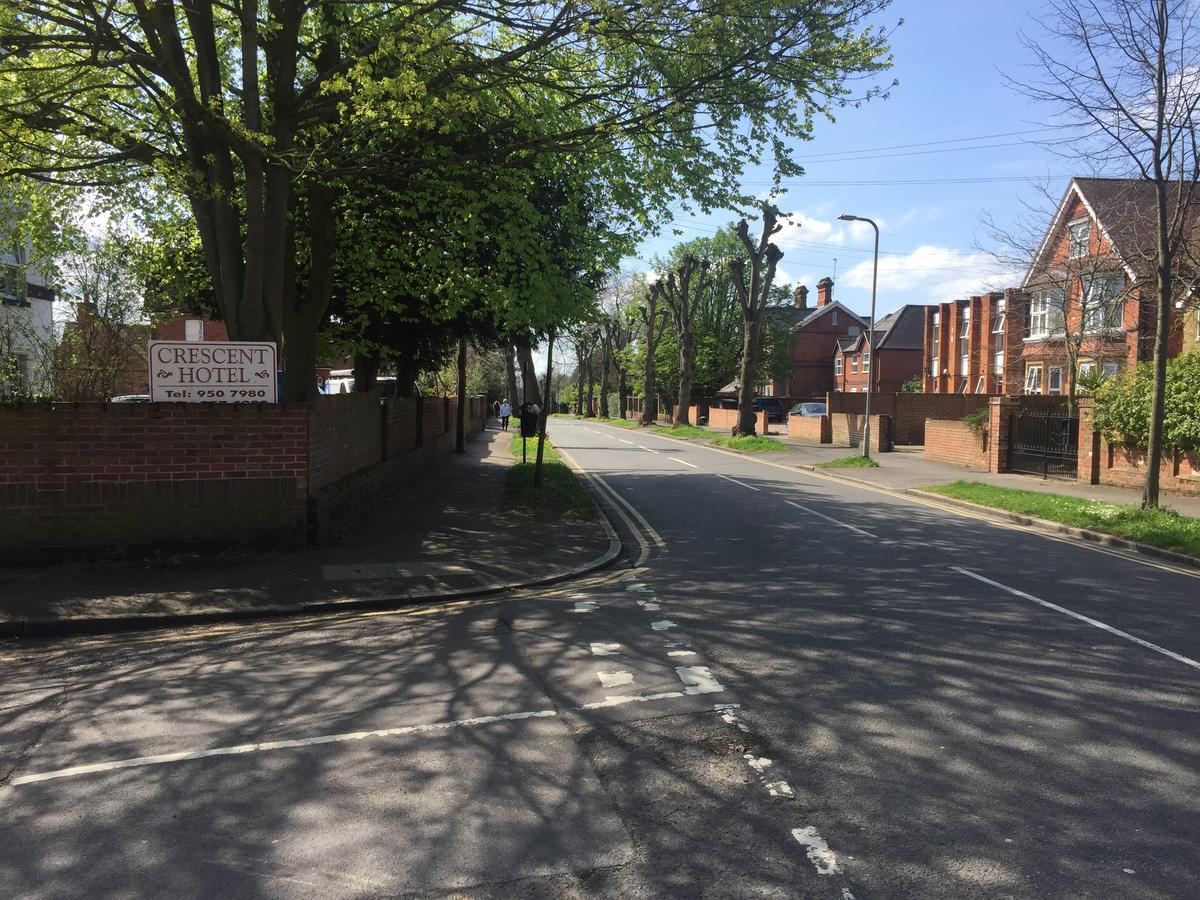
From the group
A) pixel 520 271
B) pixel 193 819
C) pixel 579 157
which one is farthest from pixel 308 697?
pixel 520 271

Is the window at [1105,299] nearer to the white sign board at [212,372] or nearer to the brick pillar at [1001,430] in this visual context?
the brick pillar at [1001,430]

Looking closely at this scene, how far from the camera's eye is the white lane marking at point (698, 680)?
5.26 metres

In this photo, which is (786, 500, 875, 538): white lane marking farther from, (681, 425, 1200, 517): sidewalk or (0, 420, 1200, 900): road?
(681, 425, 1200, 517): sidewalk

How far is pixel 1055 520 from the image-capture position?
43.3 feet

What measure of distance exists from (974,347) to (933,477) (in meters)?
27.7

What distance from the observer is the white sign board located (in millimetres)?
9391

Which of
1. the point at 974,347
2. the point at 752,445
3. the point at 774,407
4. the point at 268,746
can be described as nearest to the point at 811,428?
the point at 752,445

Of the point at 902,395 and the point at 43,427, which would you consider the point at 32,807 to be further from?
the point at 902,395

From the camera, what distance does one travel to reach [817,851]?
132 inches

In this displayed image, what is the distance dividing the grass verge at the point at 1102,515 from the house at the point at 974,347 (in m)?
23.6

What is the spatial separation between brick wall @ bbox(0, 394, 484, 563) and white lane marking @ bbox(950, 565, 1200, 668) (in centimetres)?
748

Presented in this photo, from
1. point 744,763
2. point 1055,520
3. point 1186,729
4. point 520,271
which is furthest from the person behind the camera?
point 520,271

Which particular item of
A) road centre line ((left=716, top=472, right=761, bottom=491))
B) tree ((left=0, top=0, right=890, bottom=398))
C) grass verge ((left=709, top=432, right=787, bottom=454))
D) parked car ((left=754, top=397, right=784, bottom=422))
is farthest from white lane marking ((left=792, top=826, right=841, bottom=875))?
parked car ((left=754, top=397, right=784, bottom=422))

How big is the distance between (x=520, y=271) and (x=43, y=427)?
8.03 m
